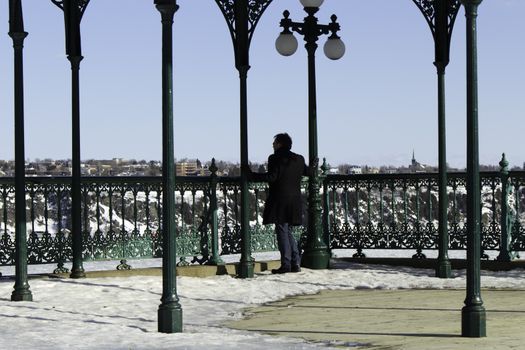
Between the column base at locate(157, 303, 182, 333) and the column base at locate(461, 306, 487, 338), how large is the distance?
237cm

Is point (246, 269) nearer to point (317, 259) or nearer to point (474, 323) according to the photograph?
point (317, 259)

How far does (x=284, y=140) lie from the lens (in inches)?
592

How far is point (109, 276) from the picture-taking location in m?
14.5

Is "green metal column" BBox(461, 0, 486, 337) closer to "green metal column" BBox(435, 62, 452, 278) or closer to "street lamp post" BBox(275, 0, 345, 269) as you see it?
"green metal column" BBox(435, 62, 452, 278)

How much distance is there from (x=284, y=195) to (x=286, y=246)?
647 millimetres

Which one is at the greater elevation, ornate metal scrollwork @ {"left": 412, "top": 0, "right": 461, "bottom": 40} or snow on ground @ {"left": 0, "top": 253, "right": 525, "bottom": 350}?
ornate metal scrollwork @ {"left": 412, "top": 0, "right": 461, "bottom": 40}

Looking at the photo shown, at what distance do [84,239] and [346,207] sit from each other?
3.94m

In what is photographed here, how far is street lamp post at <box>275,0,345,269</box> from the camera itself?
15.6m

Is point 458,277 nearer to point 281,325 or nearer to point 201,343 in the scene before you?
point 281,325

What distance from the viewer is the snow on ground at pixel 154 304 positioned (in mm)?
9266

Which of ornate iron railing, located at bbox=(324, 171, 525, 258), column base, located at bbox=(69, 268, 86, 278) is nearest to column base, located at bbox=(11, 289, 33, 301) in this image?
column base, located at bbox=(69, 268, 86, 278)

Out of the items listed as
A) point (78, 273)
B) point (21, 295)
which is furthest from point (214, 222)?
point (21, 295)

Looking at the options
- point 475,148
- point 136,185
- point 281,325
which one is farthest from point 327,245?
point 475,148

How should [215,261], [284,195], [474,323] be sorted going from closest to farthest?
1. [474,323]
2. [284,195]
3. [215,261]
